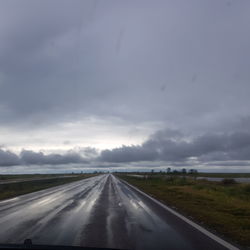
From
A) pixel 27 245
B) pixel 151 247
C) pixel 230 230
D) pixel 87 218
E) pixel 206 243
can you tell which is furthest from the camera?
pixel 87 218

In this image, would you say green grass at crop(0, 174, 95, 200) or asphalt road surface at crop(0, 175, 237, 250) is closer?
asphalt road surface at crop(0, 175, 237, 250)

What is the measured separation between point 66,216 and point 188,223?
503 cm

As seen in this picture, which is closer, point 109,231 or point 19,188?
point 109,231

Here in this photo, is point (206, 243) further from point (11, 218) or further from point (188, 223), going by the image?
point (11, 218)

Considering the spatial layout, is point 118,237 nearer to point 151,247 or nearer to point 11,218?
point 151,247

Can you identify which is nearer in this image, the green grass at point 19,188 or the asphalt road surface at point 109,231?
the asphalt road surface at point 109,231

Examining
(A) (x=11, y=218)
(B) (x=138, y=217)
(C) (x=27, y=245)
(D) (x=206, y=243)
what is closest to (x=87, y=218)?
(B) (x=138, y=217)

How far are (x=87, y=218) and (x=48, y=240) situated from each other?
4321 millimetres

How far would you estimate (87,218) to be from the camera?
12406mm

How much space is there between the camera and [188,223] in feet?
37.3

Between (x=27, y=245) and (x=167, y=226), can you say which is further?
(x=167, y=226)

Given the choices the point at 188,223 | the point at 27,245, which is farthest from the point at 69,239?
the point at 188,223

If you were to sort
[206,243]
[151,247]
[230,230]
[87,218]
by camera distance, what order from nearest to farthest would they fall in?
[151,247] → [206,243] → [230,230] → [87,218]

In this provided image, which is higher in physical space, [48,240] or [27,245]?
[27,245]
